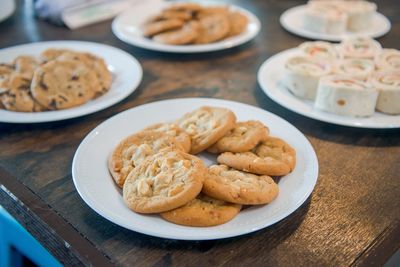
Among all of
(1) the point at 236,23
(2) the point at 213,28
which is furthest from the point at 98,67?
(1) the point at 236,23

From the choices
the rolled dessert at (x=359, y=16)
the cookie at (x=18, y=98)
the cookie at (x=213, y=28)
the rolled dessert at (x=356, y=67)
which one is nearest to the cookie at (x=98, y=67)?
the cookie at (x=18, y=98)

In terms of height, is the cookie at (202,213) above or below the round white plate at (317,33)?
above

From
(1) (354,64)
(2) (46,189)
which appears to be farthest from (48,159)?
(1) (354,64)

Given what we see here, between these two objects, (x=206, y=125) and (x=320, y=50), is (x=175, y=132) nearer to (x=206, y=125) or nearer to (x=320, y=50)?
(x=206, y=125)

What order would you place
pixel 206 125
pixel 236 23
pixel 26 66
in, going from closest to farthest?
pixel 206 125 → pixel 26 66 → pixel 236 23

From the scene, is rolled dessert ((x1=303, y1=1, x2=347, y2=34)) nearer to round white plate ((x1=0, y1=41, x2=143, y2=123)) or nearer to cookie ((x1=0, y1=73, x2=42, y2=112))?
round white plate ((x1=0, y1=41, x2=143, y2=123))

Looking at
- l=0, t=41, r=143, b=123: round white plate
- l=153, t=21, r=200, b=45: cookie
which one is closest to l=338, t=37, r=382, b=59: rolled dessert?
l=153, t=21, r=200, b=45: cookie

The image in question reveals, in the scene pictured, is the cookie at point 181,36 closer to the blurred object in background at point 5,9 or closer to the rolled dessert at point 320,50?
the rolled dessert at point 320,50
